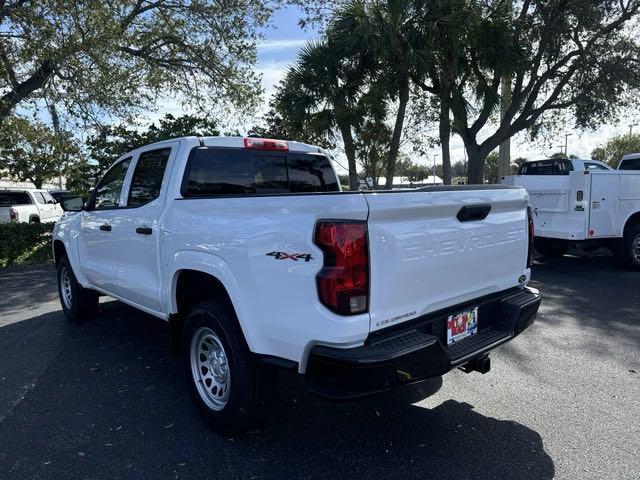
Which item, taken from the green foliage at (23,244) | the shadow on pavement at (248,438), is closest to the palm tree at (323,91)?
the green foliage at (23,244)

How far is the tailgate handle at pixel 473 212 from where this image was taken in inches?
118

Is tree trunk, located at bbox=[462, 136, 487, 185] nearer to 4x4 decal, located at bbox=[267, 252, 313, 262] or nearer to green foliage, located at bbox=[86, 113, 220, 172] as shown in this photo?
green foliage, located at bbox=[86, 113, 220, 172]

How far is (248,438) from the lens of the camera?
10.5 feet

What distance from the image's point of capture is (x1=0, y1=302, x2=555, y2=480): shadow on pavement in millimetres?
2867

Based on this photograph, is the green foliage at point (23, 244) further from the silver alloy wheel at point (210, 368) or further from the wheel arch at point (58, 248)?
the silver alloy wheel at point (210, 368)

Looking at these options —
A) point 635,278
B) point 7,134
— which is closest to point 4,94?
point 7,134

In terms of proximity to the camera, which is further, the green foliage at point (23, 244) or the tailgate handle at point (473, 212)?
the green foliage at point (23, 244)

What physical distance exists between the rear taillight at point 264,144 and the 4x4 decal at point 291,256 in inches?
67.4

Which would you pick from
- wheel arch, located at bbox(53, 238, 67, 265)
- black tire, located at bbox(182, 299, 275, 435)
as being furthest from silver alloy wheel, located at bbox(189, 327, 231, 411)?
wheel arch, located at bbox(53, 238, 67, 265)

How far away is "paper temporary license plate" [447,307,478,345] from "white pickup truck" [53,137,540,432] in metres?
0.01

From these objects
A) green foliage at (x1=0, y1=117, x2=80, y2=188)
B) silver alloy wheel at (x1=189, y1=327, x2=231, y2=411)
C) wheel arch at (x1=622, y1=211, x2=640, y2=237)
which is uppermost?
green foliage at (x1=0, y1=117, x2=80, y2=188)

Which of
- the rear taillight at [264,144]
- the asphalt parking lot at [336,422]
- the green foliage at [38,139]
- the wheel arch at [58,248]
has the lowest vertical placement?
the asphalt parking lot at [336,422]

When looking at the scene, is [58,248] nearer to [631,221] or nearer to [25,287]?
[25,287]

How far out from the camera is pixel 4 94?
11906mm
